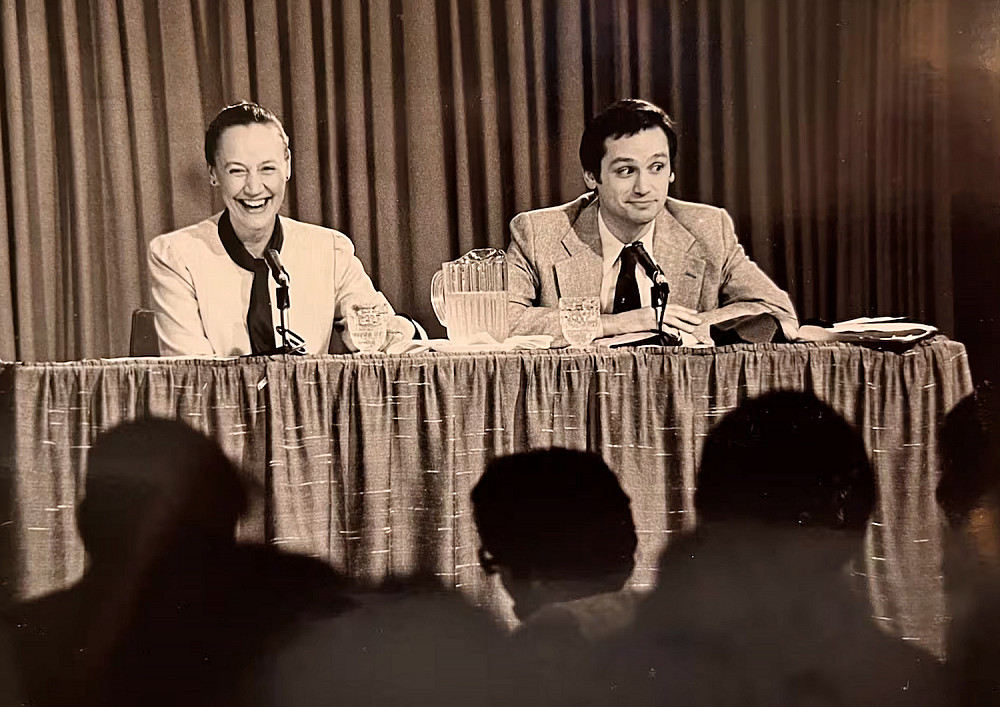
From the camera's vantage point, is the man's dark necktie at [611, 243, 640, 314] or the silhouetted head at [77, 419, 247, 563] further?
the man's dark necktie at [611, 243, 640, 314]

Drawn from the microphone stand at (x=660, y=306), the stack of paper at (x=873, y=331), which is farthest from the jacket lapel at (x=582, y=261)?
the stack of paper at (x=873, y=331)

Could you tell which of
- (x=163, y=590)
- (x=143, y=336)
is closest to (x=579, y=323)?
(x=143, y=336)

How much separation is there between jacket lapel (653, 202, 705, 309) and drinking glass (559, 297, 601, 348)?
0.59ft

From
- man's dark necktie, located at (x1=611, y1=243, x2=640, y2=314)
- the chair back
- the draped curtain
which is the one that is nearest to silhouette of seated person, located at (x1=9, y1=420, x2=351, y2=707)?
the chair back

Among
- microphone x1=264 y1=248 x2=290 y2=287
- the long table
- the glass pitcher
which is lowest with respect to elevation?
the long table

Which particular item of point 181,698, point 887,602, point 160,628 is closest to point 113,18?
point 160,628

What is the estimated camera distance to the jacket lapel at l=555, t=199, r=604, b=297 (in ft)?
6.68

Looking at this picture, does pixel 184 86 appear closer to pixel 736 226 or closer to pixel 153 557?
pixel 153 557

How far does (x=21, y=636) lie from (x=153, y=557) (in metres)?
0.33

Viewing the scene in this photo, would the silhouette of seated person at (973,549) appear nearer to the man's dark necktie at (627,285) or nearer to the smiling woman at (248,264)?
the man's dark necktie at (627,285)

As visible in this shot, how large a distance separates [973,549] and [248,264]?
1.69 metres

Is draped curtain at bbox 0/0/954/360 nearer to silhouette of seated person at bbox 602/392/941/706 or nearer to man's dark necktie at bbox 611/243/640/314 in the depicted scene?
man's dark necktie at bbox 611/243/640/314

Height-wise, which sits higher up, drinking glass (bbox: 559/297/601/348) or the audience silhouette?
drinking glass (bbox: 559/297/601/348)

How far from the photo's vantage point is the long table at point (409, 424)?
1.91 metres
